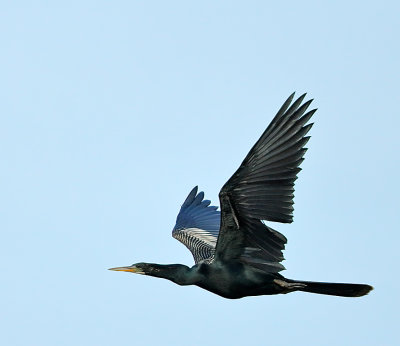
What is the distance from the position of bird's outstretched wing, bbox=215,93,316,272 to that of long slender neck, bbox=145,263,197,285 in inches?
37.7

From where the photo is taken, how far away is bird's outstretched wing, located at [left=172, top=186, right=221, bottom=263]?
65.9 feet

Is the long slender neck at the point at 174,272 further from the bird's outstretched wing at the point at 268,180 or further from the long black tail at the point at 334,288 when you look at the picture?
the long black tail at the point at 334,288

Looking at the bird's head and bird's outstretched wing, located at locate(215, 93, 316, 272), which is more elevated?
bird's outstretched wing, located at locate(215, 93, 316, 272)

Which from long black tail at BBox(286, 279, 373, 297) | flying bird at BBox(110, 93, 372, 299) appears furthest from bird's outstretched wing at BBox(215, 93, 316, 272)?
long black tail at BBox(286, 279, 373, 297)

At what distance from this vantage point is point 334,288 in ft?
53.4

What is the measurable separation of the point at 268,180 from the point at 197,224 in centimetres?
617

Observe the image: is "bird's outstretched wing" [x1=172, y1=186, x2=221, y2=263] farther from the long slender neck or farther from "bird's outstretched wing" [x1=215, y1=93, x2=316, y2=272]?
"bird's outstretched wing" [x1=215, y1=93, x2=316, y2=272]

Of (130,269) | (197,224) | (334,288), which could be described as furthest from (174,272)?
(197,224)

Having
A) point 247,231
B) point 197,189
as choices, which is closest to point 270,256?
point 247,231

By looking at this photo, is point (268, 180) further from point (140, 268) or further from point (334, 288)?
point (140, 268)

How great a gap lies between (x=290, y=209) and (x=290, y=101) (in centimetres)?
167

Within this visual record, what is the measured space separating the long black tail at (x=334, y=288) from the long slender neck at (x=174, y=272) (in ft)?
5.19

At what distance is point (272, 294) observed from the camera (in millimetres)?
16297

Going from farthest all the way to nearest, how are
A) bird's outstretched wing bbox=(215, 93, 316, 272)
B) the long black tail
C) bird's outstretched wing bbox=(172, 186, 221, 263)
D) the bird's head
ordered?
bird's outstretched wing bbox=(172, 186, 221, 263) < the bird's head < the long black tail < bird's outstretched wing bbox=(215, 93, 316, 272)
